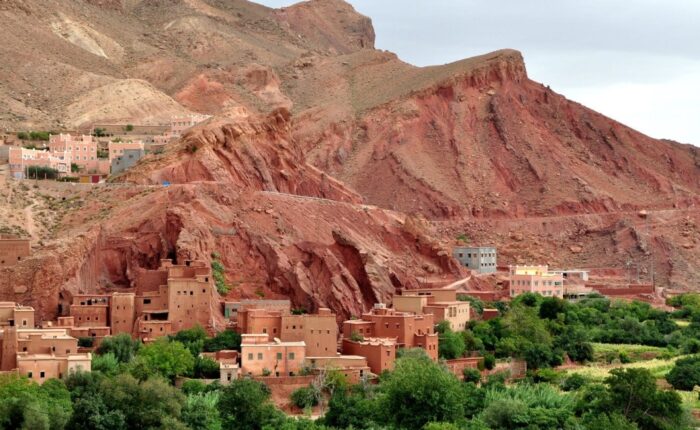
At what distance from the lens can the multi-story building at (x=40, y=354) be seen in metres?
72.1

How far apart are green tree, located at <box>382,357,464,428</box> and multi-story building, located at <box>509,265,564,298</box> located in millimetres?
36339

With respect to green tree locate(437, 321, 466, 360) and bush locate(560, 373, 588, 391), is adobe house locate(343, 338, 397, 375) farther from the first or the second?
bush locate(560, 373, 588, 391)

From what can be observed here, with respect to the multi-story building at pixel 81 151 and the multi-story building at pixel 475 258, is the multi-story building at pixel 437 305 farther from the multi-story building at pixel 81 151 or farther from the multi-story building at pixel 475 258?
the multi-story building at pixel 81 151

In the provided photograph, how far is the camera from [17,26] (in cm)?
15500

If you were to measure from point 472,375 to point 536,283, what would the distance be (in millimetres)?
29042

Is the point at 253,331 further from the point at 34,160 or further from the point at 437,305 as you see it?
the point at 34,160

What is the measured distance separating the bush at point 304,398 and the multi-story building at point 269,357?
1.85m

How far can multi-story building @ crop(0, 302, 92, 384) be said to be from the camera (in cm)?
7212

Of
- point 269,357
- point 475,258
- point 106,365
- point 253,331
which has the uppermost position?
point 475,258

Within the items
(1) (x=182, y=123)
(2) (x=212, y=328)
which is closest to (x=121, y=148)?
(1) (x=182, y=123)

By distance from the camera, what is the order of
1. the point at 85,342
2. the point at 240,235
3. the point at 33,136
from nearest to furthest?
the point at 85,342 < the point at 240,235 < the point at 33,136

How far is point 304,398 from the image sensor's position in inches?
3002

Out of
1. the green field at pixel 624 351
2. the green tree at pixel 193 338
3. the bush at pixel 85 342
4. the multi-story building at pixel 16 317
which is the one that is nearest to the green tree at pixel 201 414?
the green tree at pixel 193 338

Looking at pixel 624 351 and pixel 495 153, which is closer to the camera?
pixel 624 351
